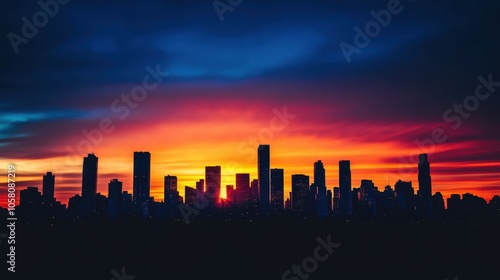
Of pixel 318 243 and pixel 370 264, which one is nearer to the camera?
pixel 370 264

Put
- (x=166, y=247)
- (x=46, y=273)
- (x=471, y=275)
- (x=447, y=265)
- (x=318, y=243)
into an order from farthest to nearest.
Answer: (x=318, y=243)
(x=166, y=247)
(x=447, y=265)
(x=471, y=275)
(x=46, y=273)

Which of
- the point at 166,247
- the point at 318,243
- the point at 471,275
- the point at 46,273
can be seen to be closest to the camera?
the point at 46,273

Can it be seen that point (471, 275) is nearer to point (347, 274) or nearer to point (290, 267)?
point (347, 274)

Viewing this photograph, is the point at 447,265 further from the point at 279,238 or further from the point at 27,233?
the point at 27,233

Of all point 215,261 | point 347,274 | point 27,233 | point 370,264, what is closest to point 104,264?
point 215,261

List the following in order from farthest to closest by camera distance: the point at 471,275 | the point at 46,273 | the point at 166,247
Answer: the point at 166,247, the point at 471,275, the point at 46,273

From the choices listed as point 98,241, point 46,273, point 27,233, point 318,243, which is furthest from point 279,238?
point 27,233
